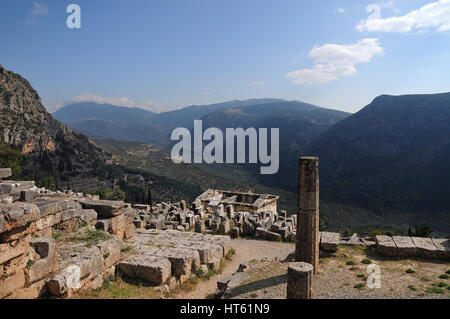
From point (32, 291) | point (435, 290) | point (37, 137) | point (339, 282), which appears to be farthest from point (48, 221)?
point (37, 137)

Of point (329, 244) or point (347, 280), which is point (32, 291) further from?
point (329, 244)

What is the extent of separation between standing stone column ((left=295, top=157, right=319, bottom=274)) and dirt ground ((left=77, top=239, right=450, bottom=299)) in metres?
0.89

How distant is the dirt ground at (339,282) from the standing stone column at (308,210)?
0.89 m

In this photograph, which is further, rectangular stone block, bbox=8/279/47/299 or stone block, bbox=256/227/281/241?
stone block, bbox=256/227/281/241

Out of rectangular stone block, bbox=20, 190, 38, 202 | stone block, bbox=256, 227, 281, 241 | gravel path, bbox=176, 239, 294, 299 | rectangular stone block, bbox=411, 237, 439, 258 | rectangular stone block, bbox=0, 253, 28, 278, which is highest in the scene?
rectangular stone block, bbox=20, 190, 38, 202

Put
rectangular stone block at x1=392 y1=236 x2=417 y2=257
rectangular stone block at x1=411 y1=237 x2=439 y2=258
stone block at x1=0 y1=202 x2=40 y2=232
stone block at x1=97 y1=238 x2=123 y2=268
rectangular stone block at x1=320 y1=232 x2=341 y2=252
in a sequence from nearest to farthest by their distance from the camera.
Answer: stone block at x1=0 y1=202 x2=40 y2=232
stone block at x1=97 y1=238 x2=123 y2=268
rectangular stone block at x1=411 y1=237 x2=439 y2=258
rectangular stone block at x1=392 y1=236 x2=417 y2=257
rectangular stone block at x1=320 y1=232 x2=341 y2=252

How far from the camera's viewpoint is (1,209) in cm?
654

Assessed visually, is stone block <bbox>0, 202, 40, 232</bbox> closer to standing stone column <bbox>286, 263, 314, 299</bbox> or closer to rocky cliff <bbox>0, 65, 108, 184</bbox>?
standing stone column <bbox>286, 263, 314, 299</bbox>

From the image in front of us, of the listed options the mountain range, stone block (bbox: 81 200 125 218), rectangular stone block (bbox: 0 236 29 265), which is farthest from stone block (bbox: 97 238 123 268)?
the mountain range

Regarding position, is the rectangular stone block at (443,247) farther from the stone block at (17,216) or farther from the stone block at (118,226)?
the stone block at (17,216)

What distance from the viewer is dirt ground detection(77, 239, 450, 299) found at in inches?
349

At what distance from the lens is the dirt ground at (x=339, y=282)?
888cm
